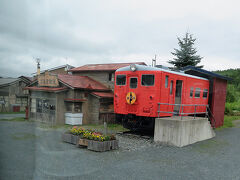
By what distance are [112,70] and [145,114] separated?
8.15 metres

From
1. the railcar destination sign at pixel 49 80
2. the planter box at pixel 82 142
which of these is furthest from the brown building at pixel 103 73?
the planter box at pixel 82 142

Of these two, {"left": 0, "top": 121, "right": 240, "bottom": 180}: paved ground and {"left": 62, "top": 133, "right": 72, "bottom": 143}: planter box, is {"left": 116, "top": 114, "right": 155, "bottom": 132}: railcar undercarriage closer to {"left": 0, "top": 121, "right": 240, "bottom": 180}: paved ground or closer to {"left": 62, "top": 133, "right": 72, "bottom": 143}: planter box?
{"left": 0, "top": 121, "right": 240, "bottom": 180}: paved ground

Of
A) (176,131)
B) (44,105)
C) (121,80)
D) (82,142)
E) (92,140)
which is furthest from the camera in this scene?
(44,105)

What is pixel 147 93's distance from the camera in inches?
427

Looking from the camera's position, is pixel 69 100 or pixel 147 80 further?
pixel 69 100

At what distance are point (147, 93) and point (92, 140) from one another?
12.7ft

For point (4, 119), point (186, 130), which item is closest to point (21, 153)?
point (4, 119)

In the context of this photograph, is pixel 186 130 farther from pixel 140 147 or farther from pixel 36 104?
pixel 36 104

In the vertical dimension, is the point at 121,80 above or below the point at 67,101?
above

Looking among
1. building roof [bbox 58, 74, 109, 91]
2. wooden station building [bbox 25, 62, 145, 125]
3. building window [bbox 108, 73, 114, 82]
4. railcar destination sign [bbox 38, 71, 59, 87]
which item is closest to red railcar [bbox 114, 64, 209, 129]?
building roof [bbox 58, 74, 109, 91]

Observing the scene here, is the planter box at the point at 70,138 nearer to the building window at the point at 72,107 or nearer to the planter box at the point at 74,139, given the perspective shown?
the planter box at the point at 74,139

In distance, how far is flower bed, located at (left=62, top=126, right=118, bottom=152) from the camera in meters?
8.31

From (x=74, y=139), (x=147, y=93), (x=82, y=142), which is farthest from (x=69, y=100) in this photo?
(x=82, y=142)

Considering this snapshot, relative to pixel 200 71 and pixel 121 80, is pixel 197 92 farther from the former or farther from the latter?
pixel 121 80
